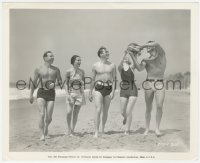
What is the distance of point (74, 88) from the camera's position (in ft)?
8.38

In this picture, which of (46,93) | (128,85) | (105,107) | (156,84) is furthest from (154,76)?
(46,93)

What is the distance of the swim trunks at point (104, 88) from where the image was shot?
8.29ft

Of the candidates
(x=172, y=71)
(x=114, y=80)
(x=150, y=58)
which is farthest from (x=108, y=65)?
(x=172, y=71)

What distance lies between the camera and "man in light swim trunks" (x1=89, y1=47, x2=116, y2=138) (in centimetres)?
253

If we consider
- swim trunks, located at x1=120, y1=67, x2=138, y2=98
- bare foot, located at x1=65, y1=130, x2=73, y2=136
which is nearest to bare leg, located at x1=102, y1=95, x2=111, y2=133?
swim trunks, located at x1=120, y1=67, x2=138, y2=98

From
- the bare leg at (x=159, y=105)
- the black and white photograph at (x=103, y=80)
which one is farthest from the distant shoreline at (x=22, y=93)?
the bare leg at (x=159, y=105)

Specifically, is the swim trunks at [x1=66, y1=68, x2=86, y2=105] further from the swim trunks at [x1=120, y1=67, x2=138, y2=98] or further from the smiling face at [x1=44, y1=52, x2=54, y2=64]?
the swim trunks at [x1=120, y1=67, x2=138, y2=98]

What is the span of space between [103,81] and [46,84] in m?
0.41

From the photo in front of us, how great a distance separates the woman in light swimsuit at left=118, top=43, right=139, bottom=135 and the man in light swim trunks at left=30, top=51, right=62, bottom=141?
45 centimetres

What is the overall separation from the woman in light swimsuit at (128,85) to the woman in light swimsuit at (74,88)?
29 cm

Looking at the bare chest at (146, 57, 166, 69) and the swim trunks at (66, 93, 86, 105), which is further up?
the bare chest at (146, 57, 166, 69)

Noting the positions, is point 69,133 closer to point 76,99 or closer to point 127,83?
point 76,99

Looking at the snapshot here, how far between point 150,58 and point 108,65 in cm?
30
